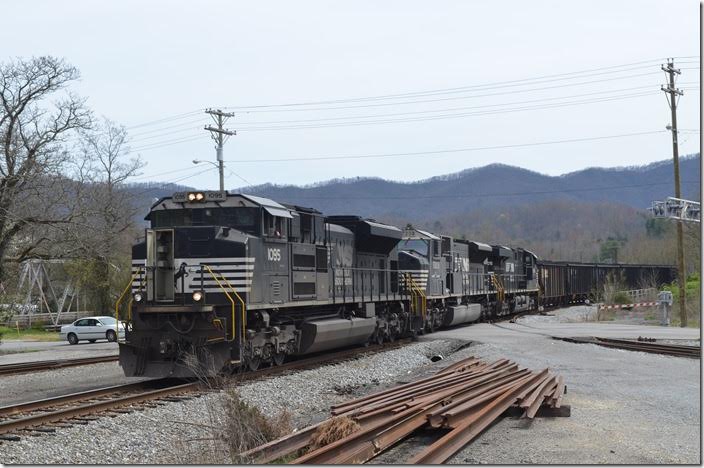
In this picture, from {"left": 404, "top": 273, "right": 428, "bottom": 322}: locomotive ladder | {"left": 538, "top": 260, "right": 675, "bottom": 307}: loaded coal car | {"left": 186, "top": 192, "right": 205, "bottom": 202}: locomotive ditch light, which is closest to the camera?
{"left": 186, "top": 192, "right": 205, "bottom": 202}: locomotive ditch light

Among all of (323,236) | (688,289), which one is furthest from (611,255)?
(323,236)

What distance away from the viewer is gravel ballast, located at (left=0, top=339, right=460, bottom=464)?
9094mm

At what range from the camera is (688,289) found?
162 ft

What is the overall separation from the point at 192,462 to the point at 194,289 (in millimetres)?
6721

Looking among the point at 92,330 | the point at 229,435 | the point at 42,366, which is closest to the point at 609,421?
the point at 229,435

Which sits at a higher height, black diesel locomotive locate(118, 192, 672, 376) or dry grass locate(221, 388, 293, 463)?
black diesel locomotive locate(118, 192, 672, 376)

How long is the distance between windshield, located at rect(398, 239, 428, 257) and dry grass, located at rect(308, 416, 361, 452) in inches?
766

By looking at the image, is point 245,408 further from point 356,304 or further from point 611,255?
point 611,255

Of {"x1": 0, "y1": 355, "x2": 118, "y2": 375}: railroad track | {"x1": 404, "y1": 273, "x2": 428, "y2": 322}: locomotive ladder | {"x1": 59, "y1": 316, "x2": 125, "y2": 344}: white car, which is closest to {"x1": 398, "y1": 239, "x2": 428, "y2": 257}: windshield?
{"x1": 404, "y1": 273, "x2": 428, "y2": 322}: locomotive ladder

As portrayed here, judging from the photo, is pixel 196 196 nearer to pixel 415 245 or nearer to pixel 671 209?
pixel 415 245

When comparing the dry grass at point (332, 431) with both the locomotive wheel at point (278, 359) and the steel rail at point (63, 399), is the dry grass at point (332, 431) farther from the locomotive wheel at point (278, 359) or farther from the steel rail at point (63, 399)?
the locomotive wheel at point (278, 359)

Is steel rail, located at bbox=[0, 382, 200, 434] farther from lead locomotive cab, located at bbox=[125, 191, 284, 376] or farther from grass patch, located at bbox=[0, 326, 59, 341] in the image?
grass patch, located at bbox=[0, 326, 59, 341]

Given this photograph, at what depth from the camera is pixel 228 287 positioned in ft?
49.4

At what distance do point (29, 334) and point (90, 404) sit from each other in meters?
39.2
